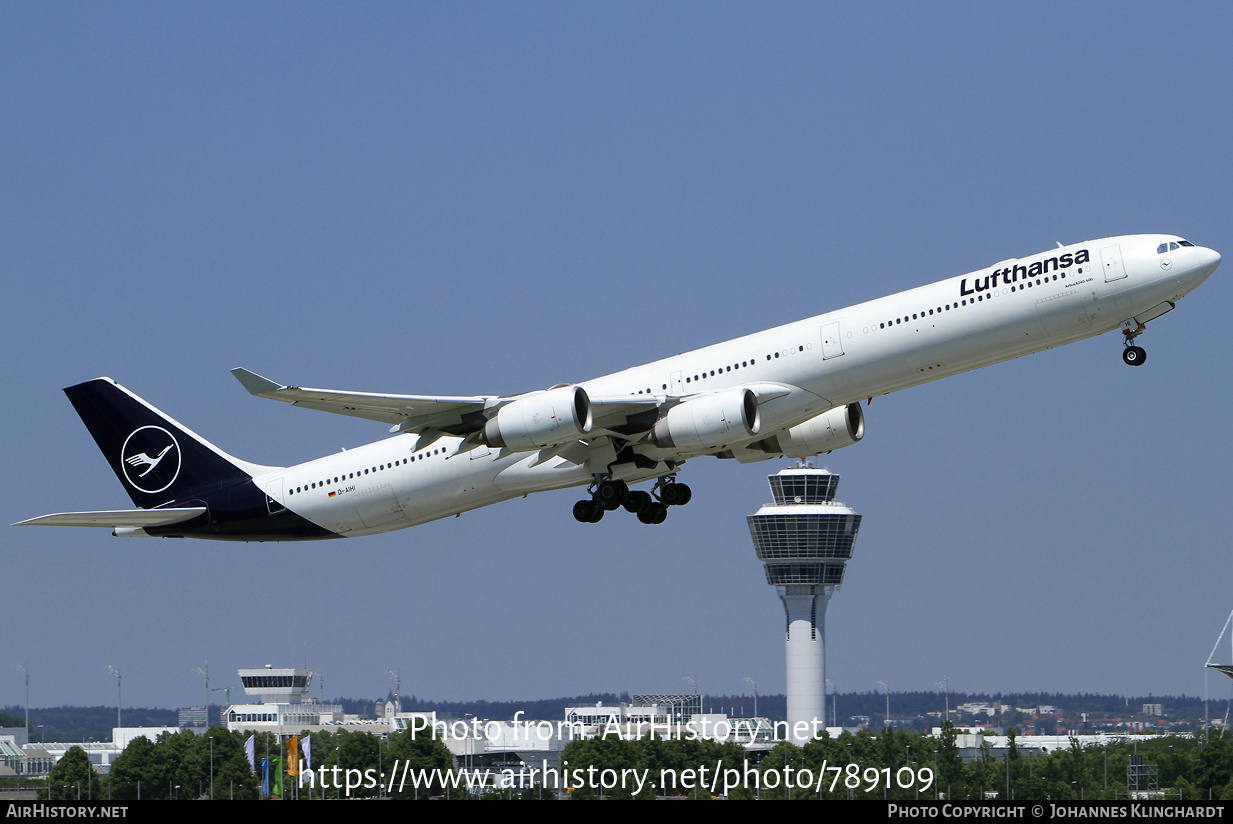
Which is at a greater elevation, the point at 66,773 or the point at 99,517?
the point at 99,517

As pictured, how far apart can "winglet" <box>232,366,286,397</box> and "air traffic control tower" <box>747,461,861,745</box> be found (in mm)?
117683

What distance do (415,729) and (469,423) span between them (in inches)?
2318

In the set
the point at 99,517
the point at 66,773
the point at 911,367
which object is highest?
the point at 911,367

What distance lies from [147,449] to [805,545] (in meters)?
109

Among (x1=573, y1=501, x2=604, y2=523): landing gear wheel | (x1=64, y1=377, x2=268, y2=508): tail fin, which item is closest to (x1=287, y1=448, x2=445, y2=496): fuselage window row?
(x1=64, y1=377, x2=268, y2=508): tail fin

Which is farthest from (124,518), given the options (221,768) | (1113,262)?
(221,768)

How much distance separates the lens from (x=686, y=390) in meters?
41.5

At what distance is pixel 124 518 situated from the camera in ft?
152

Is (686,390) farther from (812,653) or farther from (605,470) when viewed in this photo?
(812,653)

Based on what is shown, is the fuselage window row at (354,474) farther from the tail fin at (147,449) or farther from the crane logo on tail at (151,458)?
the crane logo on tail at (151,458)

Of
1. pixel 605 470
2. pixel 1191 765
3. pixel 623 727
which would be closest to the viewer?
pixel 605 470
